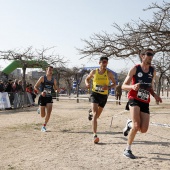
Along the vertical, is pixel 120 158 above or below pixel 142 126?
below

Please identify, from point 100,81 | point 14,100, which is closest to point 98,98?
point 100,81

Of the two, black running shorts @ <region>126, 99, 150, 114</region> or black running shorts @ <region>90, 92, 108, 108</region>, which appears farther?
black running shorts @ <region>90, 92, 108, 108</region>

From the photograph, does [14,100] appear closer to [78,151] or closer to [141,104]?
[78,151]

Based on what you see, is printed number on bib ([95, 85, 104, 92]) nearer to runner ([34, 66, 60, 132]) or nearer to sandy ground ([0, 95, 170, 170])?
sandy ground ([0, 95, 170, 170])

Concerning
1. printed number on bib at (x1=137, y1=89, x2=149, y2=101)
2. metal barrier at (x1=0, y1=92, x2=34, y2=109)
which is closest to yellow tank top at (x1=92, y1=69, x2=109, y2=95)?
printed number on bib at (x1=137, y1=89, x2=149, y2=101)

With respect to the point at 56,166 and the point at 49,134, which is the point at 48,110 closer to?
the point at 49,134

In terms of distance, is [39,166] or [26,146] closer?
[39,166]

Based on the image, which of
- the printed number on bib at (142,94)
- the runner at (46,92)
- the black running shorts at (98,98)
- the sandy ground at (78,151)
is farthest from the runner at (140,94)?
the runner at (46,92)

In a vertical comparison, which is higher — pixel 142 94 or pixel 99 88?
pixel 99 88

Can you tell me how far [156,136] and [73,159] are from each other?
3.01 metres

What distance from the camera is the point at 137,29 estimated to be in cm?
1560

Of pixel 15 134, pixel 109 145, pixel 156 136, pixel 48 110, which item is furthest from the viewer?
pixel 48 110

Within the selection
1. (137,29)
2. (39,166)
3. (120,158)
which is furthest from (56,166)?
(137,29)

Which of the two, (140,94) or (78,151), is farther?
(78,151)
